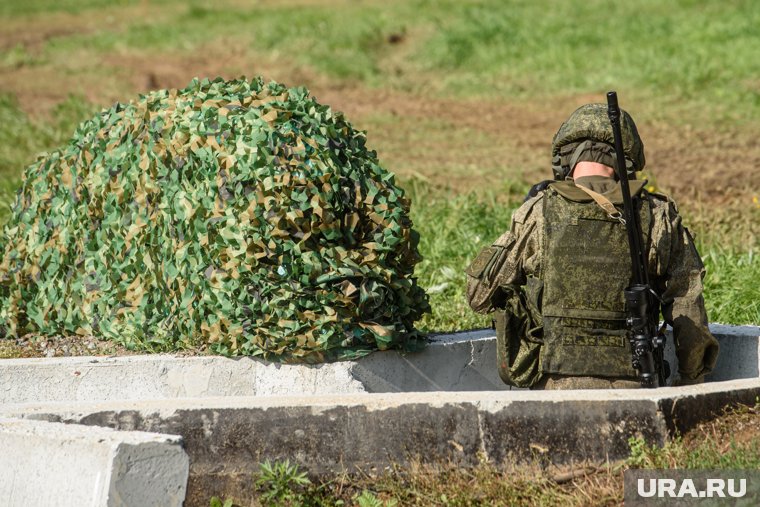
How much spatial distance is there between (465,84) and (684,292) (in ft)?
30.5

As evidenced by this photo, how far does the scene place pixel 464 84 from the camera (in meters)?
13.7

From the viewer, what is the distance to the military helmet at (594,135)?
4.71 meters

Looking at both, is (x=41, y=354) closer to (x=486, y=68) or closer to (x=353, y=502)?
(x=353, y=502)

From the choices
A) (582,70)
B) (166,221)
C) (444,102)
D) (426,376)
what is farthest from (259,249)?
(582,70)

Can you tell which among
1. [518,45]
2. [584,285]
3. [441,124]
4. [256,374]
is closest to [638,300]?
[584,285]

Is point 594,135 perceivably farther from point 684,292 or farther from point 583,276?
point 684,292

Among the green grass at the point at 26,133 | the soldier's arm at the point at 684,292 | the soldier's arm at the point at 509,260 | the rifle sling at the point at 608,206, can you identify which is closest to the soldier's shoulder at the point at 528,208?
the soldier's arm at the point at 509,260

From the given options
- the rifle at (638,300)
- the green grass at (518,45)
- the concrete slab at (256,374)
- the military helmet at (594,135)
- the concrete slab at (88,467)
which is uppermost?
the green grass at (518,45)

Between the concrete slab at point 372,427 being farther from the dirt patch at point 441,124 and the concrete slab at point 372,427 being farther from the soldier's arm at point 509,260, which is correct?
the dirt patch at point 441,124

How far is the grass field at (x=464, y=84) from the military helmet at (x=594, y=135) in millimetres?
1769

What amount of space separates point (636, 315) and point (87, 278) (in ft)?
8.04

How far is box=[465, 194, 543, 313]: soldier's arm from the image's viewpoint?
466 centimetres

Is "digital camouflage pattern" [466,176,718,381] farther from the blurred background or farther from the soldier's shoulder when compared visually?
the blurred background

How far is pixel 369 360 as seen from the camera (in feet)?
16.1
